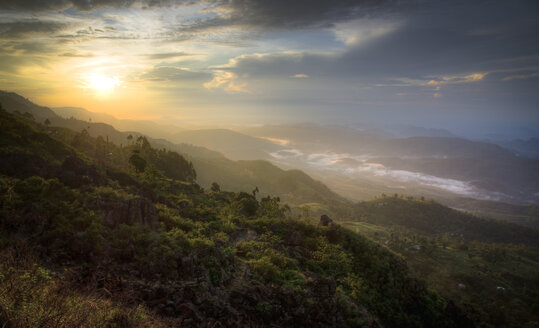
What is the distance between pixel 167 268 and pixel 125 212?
715 centimetres

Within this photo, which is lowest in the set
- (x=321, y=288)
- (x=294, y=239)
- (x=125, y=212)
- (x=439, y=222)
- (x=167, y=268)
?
(x=439, y=222)

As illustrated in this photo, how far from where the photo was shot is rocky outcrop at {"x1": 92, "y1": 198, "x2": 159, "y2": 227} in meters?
17.1

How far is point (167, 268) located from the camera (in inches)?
535

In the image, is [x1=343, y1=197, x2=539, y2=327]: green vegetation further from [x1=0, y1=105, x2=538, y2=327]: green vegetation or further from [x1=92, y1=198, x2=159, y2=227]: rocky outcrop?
[x1=92, y1=198, x2=159, y2=227]: rocky outcrop

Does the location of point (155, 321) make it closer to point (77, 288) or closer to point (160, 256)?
point (77, 288)

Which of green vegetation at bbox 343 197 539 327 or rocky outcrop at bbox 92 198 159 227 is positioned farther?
green vegetation at bbox 343 197 539 327

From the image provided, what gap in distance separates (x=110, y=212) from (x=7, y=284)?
9722 mm

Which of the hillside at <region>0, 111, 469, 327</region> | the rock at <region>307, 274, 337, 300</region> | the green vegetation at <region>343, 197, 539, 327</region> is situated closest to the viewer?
the hillside at <region>0, 111, 469, 327</region>

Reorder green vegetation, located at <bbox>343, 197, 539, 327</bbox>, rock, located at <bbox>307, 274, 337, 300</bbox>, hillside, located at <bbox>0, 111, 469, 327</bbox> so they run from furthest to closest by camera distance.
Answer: green vegetation, located at <bbox>343, 197, 539, 327</bbox>, rock, located at <bbox>307, 274, 337, 300</bbox>, hillside, located at <bbox>0, 111, 469, 327</bbox>

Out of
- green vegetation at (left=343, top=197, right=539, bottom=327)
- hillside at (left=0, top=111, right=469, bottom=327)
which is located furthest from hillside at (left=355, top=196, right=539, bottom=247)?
hillside at (left=0, top=111, right=469, bottom=327)

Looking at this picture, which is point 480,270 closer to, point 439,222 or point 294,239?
point 294,239

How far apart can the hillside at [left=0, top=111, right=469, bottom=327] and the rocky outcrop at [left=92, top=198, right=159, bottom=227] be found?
0.25 ft

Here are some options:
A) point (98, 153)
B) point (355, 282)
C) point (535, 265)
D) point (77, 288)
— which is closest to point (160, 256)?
point (77, 288)

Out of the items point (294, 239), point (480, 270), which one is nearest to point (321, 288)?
point (294, 239)
